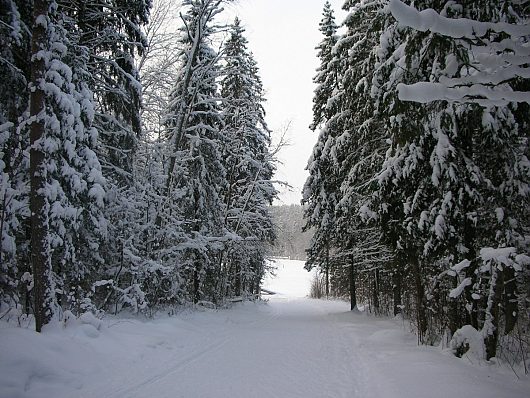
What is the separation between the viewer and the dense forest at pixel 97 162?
252 inches

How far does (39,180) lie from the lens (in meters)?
6.35

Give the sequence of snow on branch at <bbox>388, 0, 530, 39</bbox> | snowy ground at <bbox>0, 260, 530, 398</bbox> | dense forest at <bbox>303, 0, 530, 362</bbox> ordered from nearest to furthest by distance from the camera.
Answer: snow on branch at <bbox>388, 0, 530, 39</bbox>
snowy ground at <bbox>0, 260, 530, 398</bbox>
dense forest at <bbox>303, 0, 530, 362</bbox>

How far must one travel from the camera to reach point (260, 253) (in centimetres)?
2331

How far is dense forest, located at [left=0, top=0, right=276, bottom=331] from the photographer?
252 inches

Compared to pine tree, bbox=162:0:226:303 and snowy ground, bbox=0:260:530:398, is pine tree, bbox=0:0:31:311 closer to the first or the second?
snowy ground, bbox=0:260:530:398

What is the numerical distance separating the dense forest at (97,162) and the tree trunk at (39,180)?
18mm

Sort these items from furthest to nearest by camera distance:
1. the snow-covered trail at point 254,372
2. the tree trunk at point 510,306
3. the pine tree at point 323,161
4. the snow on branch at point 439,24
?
the pine tree at point 323,161
the tree trunk at point 510,306
the snow-covered trail at point 254,372
the snow on branch at point 439,24

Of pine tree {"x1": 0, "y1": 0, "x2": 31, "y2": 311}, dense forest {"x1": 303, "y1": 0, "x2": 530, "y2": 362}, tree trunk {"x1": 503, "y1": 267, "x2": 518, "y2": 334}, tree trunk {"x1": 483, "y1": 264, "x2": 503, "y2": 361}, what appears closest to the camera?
→ dense forest {"x1": 303, "y1": 0, "x2": 530, "y2": 362}

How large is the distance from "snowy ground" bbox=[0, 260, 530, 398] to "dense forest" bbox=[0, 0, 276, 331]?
1.14 metres

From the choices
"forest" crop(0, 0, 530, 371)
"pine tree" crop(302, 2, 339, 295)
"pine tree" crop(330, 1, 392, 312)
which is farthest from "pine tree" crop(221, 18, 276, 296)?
"pine tree" crop(330, 1, 392, 312)

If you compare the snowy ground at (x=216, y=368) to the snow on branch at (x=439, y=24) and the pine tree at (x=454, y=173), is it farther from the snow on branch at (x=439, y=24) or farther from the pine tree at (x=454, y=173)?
the snow on branch at (x=439, y=24)

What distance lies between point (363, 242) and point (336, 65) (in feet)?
26.6

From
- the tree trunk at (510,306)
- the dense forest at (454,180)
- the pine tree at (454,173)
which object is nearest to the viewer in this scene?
the dense forest at (454,180)

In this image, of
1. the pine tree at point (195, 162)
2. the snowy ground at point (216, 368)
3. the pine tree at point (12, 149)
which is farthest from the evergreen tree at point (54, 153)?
the pine tree at point (195, 162)
